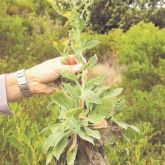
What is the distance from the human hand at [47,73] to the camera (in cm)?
174

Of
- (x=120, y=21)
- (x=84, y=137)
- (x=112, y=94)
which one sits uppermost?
(x=112, y=94)

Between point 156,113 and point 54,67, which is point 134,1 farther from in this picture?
point 54,67

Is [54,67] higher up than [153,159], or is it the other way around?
[54,67]

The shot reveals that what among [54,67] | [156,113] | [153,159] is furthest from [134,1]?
[54,67]

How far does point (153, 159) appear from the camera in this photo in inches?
140

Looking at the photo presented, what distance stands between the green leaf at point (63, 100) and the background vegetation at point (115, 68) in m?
0.93

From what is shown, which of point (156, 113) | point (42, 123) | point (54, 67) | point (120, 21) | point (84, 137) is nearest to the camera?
point (84, 137)

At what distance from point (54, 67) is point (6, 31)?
24.6 ft

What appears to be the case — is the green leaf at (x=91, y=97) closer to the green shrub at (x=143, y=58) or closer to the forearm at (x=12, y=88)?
the forearm at (x=12, y=88)

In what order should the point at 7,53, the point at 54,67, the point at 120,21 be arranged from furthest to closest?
the point at 120,21 → the point at 7,53 → the point at 54,67

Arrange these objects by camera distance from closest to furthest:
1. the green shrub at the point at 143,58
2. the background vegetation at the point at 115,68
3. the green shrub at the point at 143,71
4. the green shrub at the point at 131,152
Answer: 1. the green shrub at the point at 131,152
2. the background vegetation at the point at 115,68
3. the green shrub at the point at 143,71
4. the green shrub at the point at 143,58

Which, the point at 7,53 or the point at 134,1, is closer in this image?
the point at 7,53

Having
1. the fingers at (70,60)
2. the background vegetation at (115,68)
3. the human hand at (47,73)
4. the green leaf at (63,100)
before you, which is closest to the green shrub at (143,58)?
the background vegetation at (115,68)

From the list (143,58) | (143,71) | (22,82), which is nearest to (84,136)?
(22,82)
